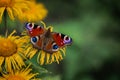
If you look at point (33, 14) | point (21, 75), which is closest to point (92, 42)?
point (33, 14)

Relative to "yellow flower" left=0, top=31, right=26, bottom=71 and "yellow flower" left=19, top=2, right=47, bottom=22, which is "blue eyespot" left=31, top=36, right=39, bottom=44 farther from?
"yellow flower" left=19, top=2, right=47, bottom=22

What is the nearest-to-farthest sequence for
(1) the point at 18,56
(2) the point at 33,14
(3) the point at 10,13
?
(1) the point at 18,56 < (3) the point at 10,13 < (2) the point at 33,14

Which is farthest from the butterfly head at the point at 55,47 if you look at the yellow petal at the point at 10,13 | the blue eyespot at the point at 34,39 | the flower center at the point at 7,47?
the yellow petal at the point at 10,13

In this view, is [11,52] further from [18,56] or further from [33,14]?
[33,14]

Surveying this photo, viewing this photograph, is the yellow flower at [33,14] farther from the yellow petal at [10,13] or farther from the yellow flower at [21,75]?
the yellow flower at [21,75]

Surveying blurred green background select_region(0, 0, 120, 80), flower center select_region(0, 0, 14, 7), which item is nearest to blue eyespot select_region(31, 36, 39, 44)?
flower center select_region(0, 0, 14, 7)

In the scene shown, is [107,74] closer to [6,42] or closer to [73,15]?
[73,15]
